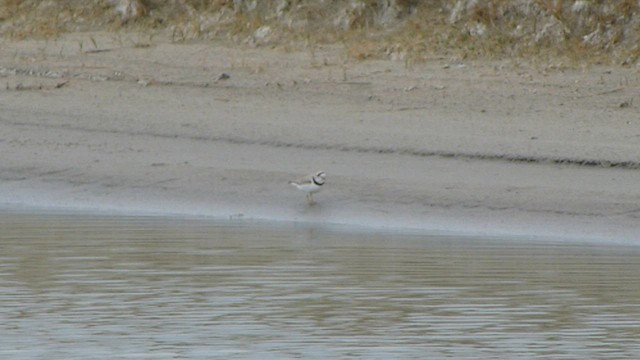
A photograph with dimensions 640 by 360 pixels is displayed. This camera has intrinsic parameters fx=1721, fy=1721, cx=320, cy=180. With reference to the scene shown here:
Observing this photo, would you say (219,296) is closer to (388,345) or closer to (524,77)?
(388,345)

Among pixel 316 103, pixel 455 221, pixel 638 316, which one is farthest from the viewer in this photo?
pixel 316 103

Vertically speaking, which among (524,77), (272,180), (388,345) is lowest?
(388,345)

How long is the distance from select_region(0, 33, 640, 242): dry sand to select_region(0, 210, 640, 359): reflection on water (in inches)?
24.7

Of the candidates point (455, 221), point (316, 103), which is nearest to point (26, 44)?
point (316, 103)

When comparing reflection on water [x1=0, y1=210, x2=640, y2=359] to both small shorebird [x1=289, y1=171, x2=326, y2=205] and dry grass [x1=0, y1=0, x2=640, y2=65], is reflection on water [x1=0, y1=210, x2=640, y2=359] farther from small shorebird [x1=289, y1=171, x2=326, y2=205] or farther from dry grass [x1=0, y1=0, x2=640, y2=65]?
dry grass [x1=0, y1=0, x2=640, y2=65]

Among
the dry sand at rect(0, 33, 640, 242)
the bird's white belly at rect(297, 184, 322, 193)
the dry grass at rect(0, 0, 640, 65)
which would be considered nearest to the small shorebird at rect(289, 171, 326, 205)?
the bird's white belly at rect(297, 184, 322, 193)

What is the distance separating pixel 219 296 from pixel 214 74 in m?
6.82

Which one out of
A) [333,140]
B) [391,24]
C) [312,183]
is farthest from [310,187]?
[391,24]

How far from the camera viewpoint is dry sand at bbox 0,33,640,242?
1129 centimetres

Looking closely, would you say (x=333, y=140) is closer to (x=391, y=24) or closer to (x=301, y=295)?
(x=391, y=24)

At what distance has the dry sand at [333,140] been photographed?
37.0 ft

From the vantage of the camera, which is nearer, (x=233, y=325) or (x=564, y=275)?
(x=233, y=325)

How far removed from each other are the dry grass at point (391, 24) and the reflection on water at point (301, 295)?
4.63m

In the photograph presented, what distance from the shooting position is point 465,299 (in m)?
8.63
